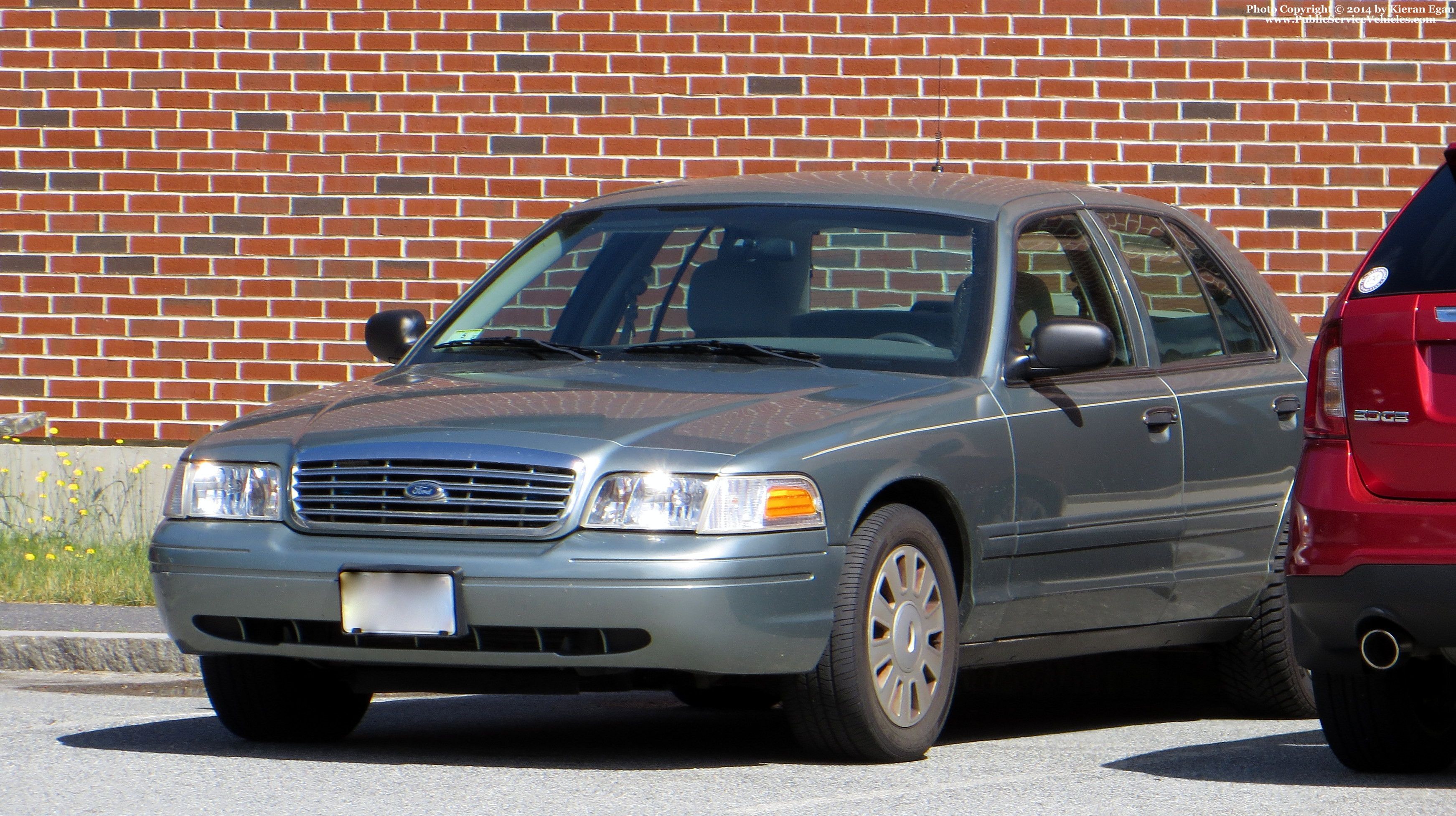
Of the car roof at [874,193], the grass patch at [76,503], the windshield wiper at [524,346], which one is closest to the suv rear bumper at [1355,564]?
the car roof at [874,193]

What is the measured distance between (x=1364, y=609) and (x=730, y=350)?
1.95 metres

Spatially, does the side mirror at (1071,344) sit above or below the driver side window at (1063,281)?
below

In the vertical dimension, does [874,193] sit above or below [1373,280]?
above

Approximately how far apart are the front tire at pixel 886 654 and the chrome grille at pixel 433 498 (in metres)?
0.75

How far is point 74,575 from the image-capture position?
936 centimetres

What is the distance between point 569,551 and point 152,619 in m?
3.78

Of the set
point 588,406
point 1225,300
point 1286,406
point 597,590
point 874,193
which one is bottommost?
point 597,590

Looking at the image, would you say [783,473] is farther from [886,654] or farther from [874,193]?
[874,193]

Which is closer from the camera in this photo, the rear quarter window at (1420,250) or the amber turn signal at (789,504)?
the rear quarter window at (1420,250)

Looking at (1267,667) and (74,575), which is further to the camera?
(74,575)

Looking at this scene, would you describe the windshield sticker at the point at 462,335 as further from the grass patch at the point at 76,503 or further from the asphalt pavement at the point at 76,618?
the grass patch at the point at 76,503

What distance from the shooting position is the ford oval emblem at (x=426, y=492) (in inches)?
208

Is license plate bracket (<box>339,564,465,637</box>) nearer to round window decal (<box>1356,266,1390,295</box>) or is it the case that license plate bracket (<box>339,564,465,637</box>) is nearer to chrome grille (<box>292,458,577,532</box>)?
chrome grille (<box>292,458,577,532</box>)

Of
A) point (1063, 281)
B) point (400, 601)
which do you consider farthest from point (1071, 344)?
point (400, 601)
